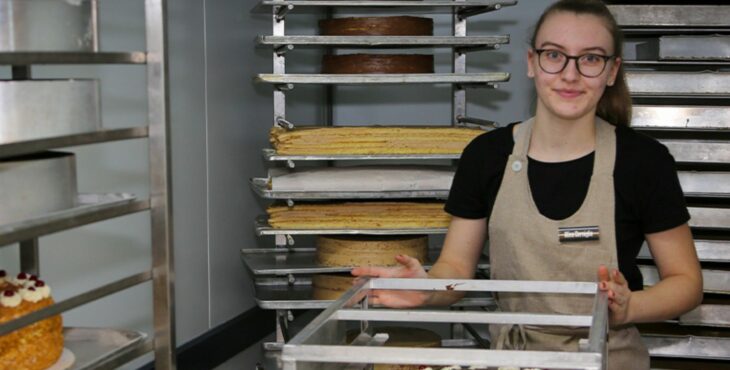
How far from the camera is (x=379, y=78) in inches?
119

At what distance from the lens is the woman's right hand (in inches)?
72.3

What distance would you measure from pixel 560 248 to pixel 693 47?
960 millimetres

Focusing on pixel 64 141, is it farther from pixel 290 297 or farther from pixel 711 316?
pixel 711 316

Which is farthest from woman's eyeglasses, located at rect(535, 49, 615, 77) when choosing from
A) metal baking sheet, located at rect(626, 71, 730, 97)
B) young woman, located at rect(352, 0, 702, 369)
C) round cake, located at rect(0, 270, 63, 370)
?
round cake, located at rect(0, 270, 63, 370)

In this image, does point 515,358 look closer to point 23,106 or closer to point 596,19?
point 23,106

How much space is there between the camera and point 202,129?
3301 mm

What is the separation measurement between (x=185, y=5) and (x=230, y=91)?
426mm

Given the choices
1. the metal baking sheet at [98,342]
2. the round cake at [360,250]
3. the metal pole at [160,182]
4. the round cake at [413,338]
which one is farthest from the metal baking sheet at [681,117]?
the metal baking sheet at [98,342]

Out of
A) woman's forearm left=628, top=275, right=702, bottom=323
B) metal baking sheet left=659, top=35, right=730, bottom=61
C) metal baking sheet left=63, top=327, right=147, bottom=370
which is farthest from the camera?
metal baking sheet left=659, top=35, right=730, bottom=61

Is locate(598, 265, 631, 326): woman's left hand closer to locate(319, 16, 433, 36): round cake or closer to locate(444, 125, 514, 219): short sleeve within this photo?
locate(444, 125, 514, 219): short sleeve

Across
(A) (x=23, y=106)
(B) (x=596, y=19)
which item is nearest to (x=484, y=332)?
(B) (x=596, y=19)

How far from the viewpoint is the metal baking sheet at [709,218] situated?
2.98m

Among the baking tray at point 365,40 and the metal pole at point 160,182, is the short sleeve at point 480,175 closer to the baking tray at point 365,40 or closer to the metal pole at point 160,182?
the baking tray at point 365,40

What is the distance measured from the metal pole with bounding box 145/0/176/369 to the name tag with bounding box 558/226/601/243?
2.87 feet
